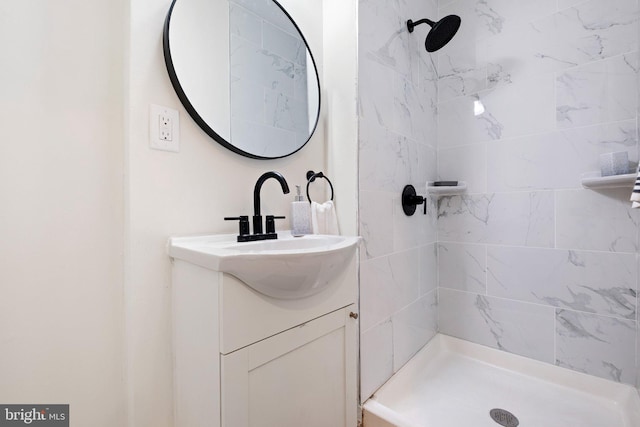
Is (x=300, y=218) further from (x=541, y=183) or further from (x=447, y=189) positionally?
(x=541, y=183)

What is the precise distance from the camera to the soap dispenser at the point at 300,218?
3.47 ft

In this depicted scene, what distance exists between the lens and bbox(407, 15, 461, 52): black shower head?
4.36ft

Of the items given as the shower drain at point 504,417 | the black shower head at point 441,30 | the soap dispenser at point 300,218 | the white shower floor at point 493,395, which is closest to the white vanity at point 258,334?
the soap dispenser at point 300,218

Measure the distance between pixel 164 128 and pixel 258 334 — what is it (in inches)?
25.2

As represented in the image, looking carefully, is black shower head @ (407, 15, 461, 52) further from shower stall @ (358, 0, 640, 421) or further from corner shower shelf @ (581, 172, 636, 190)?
corner shower shelf @ (581, 172, 636, 190)

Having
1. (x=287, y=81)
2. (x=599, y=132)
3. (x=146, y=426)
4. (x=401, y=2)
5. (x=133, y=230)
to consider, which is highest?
(x=401, y=2)

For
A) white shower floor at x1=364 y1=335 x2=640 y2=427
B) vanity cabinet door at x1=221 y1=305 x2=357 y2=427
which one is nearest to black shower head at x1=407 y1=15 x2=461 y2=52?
vanity cabinet door at x1=221 y1=305 x2=357 y2=427

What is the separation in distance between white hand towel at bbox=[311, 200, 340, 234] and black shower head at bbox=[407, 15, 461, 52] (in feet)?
3.26

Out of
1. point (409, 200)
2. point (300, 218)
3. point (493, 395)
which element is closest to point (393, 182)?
point (409, 200)

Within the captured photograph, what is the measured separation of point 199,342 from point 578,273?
1669 millimetres

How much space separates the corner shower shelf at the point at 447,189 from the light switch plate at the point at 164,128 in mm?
1352

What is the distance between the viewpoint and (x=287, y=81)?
1.17 m

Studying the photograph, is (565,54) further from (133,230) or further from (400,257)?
(133,230)

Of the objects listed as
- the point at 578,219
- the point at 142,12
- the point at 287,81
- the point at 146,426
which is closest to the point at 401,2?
the point at 287,81
